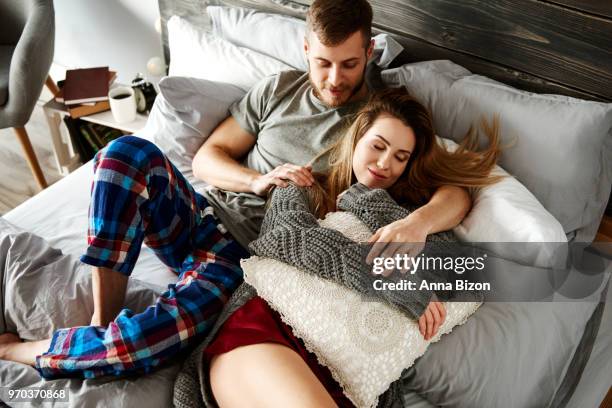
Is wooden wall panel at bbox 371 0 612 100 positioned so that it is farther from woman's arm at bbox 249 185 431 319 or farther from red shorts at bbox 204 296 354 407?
red shorts at bbox 204 296 354 407

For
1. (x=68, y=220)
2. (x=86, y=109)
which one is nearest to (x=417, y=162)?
(x=68, y=220)

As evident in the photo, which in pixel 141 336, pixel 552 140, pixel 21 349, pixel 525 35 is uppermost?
pixel 525 35

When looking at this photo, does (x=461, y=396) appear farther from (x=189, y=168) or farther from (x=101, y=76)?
(x=101, y=76)

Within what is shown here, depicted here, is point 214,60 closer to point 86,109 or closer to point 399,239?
point 86,109

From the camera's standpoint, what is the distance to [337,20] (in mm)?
1380

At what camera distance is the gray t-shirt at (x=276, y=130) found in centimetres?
145

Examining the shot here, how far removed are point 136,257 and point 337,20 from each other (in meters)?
0.77

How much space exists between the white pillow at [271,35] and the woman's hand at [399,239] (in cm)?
63

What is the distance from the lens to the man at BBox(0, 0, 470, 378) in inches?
45.0

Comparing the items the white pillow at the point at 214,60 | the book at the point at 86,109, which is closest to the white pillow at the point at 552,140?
the white pillow at the point at 214,60

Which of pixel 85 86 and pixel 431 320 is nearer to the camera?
pixel 431 320

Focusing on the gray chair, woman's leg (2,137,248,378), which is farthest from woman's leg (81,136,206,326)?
the gray chair

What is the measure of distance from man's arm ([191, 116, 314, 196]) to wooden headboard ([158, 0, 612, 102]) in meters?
0.56

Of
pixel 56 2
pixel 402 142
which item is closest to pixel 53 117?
pixel 56 2
